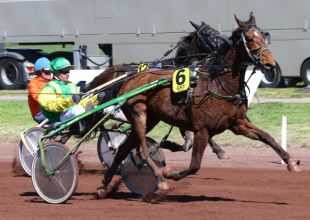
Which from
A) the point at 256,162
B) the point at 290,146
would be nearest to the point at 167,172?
the point at 256,162

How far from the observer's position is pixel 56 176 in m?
5.82

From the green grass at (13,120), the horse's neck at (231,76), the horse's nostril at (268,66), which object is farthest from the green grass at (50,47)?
the horse's nostril at (268,66)

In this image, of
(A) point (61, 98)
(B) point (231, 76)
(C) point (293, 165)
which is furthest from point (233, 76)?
(A) point (61, 98)

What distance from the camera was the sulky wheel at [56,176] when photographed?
5656mm

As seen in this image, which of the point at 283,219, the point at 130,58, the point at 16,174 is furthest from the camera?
the point at 130,58

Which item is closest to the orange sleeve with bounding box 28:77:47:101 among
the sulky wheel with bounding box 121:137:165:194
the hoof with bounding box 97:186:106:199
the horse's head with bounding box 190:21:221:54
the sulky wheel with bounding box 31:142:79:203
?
the sulky wheel with bounding box 31:142:79:203

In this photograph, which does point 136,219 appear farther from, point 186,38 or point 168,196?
point 186,38

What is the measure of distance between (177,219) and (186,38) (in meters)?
3.88

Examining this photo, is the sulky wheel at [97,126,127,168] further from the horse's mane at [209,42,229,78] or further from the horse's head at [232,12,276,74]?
the horse's head at [232,12,276,74]

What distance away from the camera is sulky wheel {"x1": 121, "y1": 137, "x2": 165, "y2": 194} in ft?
19.9

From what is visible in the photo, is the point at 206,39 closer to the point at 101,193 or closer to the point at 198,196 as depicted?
the point at 198,196

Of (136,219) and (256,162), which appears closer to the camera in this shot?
(136,219)

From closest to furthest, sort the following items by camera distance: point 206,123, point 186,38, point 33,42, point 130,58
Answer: point 206,123 < point 186,38 < point 130,58 < point 33,42

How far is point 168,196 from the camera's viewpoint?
5.86m
